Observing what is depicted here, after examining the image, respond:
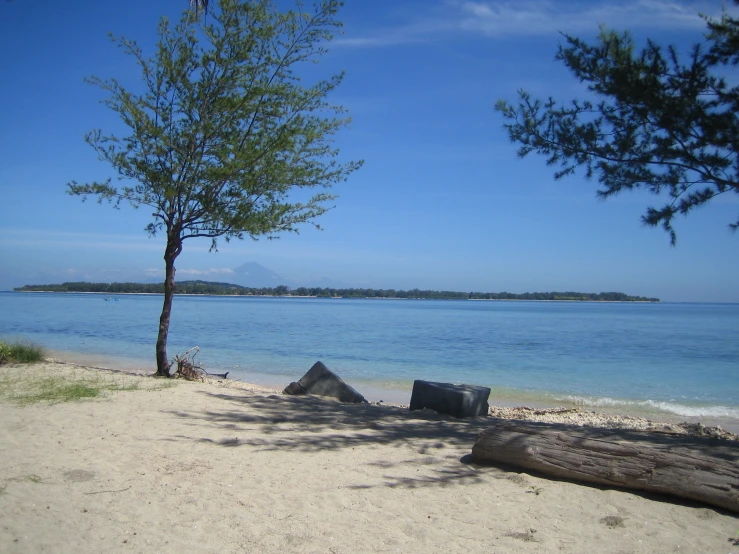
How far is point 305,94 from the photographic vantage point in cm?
1146

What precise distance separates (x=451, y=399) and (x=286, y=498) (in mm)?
5362

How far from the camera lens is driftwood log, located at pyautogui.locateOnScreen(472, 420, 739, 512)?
4926 mm

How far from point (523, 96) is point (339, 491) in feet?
20.6

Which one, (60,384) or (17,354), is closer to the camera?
(60,384)

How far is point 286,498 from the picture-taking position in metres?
4.86

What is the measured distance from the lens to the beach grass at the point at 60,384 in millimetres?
8391

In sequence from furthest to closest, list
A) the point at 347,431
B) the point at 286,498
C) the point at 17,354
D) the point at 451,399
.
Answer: the point at 17,354 < the point at 451,399 < the point at 347,431 < the point at 286,498

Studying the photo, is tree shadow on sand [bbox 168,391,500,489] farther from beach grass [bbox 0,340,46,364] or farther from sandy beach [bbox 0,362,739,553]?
beach grass [bbox 0,340,46,364]

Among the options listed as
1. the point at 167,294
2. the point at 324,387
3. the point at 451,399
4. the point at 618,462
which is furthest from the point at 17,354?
the point at 618,462

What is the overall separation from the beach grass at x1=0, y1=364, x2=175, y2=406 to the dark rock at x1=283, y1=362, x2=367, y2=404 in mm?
2478

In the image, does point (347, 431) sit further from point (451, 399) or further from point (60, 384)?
point (60, 384)

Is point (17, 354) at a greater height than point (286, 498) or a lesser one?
greater

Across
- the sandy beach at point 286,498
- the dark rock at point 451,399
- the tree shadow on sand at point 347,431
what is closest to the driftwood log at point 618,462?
the sandy beach at point 286,498

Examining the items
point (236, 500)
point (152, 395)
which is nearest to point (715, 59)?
point (236, 500)
